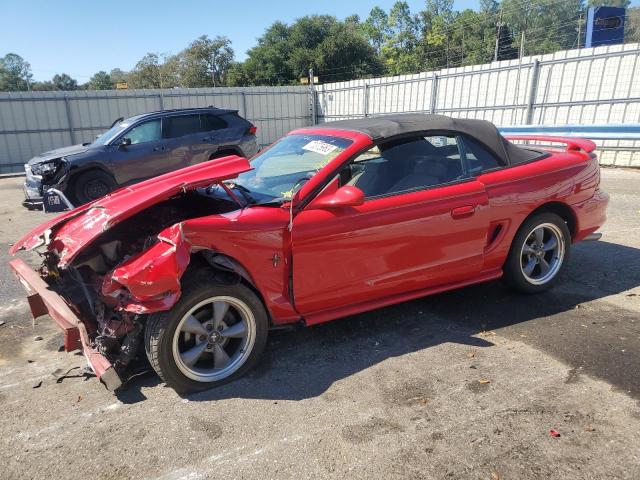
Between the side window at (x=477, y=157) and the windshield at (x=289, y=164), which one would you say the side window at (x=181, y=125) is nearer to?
the windshield at (x=289, y=164)

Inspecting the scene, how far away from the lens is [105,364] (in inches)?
113

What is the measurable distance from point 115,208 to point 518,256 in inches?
127

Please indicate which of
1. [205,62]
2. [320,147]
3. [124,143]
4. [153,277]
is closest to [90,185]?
[124,143]

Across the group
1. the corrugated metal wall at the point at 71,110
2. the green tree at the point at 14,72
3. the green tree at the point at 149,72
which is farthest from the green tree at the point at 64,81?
the corrugated metal wall at the point at 71,110

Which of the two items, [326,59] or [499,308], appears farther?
[326,59]

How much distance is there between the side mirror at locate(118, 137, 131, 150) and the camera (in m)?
9.47

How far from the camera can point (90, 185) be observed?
926 cm

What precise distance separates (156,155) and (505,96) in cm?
1064

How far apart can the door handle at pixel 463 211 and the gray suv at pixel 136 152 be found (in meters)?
7.50

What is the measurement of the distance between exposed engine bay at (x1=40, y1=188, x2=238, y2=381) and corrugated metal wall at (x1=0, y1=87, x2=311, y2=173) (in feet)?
54.5

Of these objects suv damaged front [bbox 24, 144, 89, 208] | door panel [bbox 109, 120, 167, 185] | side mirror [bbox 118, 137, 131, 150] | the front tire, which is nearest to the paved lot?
the front tire

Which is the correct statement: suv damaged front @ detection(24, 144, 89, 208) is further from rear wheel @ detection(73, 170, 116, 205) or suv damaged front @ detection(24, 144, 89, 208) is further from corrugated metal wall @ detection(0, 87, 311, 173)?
corrugated metal wall @ detection(0, 87, 311, 173)

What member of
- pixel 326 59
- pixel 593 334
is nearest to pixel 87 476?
pixel 593 334

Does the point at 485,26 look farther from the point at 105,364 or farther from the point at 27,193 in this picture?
the point at 105,364
